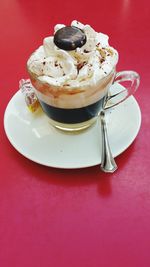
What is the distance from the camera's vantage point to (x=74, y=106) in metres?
0.77

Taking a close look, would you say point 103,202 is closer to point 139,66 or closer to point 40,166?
point 40,166

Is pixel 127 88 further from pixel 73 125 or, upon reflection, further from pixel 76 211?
pixel 76 211

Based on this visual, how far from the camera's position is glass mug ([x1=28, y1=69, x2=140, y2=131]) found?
0.73 meters

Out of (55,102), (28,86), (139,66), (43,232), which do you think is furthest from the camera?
(139,66)

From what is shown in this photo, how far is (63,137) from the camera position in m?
0.82

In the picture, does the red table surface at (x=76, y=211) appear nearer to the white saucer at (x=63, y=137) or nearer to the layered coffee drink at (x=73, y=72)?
the white saucer at (x=63, y=137)

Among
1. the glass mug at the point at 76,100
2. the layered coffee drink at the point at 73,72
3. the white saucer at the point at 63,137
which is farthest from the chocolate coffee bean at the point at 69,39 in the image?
the white saucer at the point at 63,137

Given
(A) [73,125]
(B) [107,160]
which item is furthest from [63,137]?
(B) [107,160]

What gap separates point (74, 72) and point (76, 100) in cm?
7

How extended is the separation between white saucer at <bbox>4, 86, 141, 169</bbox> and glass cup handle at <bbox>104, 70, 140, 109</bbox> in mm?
27

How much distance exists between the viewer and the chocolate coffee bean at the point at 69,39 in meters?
0.75

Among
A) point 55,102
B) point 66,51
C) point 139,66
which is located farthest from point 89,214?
point 139,66

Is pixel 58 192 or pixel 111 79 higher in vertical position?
pixel 111 79

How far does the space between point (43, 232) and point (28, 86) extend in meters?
0.43
